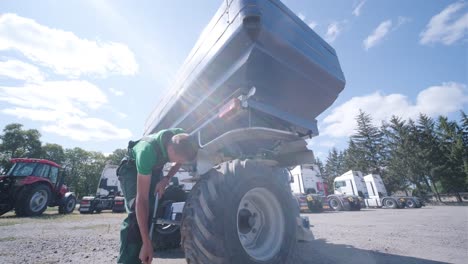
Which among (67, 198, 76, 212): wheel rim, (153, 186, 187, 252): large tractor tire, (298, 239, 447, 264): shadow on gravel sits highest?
(67, 198, 76, 212): wheel rim

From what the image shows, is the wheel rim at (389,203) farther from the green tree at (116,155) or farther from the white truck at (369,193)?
the green tree at (116,155)

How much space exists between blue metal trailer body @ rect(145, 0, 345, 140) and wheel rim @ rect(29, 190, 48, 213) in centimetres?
1162

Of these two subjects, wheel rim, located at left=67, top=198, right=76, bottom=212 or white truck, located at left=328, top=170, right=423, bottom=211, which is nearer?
→ wheel rim, located at left=67, top=198, right=76, bottom=212

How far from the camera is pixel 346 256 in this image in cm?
307

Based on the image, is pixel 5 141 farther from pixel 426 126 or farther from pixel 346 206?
pixel 426 126

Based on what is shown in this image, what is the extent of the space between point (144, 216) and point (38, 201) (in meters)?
12.9

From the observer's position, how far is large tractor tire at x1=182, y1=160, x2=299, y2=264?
1.65 m

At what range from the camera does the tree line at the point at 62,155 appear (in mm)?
47781

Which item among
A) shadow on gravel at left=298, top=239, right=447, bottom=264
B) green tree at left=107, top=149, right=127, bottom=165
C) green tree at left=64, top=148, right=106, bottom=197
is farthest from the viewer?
green tree at left=107, top=149, right=127, bottom=165

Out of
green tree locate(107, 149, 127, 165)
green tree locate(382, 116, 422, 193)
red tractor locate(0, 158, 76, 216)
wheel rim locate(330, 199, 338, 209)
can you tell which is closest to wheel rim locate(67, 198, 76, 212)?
red tractor locate(0, 158, 76, 216)

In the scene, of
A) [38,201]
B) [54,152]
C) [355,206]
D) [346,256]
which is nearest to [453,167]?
[355,206]

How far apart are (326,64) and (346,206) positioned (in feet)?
53.3

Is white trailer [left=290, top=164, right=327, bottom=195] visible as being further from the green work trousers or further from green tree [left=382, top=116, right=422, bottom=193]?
green tree [left=382, top=116, right=422, bottom=193]

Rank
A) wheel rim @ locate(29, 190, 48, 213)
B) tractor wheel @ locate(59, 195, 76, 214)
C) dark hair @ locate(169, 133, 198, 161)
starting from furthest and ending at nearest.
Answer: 1. tractor wheel @ locate(59, 195, 76, 214)
2. wheel rim @ locate(29, 190, 48, 213)
3. dark hair @ locate(169, 133, 198, 161)
